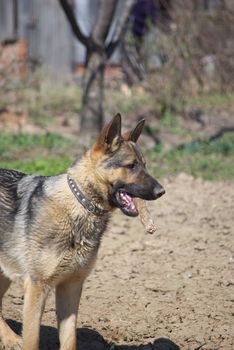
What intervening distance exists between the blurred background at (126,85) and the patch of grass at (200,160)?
2cm

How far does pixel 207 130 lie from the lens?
13750 millimetres

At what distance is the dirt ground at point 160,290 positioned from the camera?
16.9 ft

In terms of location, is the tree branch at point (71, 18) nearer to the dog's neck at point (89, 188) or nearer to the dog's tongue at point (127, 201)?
the dog's neck at point (89, 188)

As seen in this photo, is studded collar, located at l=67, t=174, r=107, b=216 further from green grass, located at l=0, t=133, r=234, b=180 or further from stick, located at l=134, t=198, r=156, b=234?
green grass, located at l=0, t=133, r=234, b=180

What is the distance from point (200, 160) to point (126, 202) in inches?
260

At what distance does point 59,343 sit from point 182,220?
3187 mm

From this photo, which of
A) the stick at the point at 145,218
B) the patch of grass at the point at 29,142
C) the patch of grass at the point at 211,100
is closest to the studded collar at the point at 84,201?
the stick at the point at 145,218

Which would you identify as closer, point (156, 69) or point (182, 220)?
point (182, 220)

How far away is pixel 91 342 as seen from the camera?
16.7 ft

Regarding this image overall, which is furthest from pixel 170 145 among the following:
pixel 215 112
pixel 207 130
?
pixel 215 112

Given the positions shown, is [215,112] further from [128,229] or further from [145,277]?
[145,277]

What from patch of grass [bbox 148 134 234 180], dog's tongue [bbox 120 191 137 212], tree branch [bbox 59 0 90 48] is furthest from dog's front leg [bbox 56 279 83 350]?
tree branch [bbox 59 0 90 48]

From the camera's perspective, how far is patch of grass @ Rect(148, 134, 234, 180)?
10.2m

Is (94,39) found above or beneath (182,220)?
above
